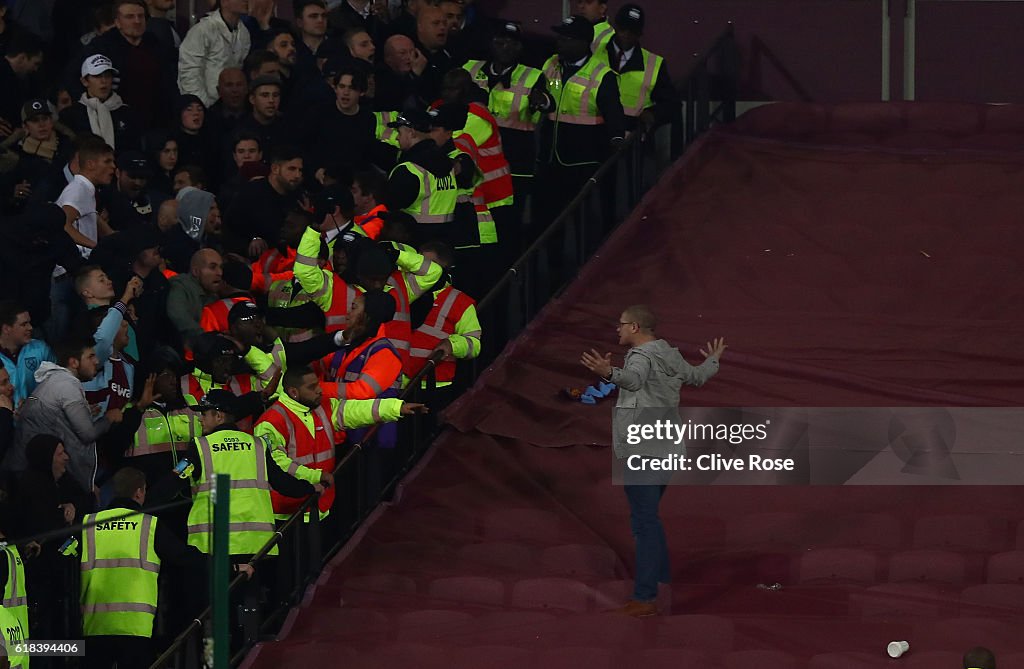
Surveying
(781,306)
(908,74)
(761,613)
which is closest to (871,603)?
(761,613)

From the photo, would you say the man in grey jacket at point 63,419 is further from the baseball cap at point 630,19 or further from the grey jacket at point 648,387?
the baseball cap at point 630,19

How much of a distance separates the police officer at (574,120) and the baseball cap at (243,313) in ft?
14.3

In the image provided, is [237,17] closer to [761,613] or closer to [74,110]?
[74,110]

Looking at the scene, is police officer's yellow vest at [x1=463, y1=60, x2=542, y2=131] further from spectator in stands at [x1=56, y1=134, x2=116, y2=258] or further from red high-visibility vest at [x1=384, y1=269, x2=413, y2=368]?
spectator in stands at [x1=56, y1=134, x2=116, y2=258]

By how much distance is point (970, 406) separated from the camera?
13852 millimetres

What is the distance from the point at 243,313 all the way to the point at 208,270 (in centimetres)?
84

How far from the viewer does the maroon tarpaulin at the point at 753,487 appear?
1147cm

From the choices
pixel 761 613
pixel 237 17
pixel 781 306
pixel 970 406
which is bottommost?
pixel 761 613

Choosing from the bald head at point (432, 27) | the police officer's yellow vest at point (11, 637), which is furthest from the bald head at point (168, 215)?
the police officer's yellow vest at point (11, 637)

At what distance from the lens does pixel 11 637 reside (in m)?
10.1

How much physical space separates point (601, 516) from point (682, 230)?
4076mm

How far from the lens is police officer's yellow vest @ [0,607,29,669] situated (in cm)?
994

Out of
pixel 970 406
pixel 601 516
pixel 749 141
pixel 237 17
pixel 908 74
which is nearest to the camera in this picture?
pixel 601 516

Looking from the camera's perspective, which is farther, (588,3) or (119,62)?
(588,3)
